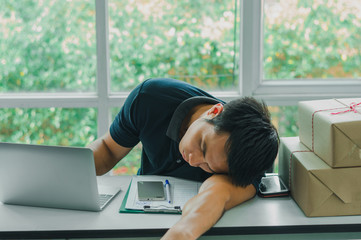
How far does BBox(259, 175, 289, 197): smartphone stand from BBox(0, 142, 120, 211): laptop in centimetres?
54

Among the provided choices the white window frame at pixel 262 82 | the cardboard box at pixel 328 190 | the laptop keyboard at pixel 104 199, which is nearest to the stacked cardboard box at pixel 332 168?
the cardboard box at pixel 328 190

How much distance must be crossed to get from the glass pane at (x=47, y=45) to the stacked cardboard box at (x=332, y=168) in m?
1.55

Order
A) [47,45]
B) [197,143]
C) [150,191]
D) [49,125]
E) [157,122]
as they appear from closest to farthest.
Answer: [197,143] < [150,191] < [157,122] < [47,45] < [49,125]

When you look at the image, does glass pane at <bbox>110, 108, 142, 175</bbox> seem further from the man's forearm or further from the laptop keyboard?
the man's forearm

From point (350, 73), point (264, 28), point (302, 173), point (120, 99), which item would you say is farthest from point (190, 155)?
point (350, 73)

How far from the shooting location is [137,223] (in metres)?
1.26

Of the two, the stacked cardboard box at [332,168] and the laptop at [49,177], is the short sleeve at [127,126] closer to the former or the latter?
the laptop at [49,177]

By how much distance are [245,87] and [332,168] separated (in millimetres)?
1308

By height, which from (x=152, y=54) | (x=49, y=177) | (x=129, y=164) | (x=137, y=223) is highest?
(x=152, y=54)

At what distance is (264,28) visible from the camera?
2.58 m

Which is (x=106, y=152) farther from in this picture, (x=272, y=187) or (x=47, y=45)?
(x=47, y=45)

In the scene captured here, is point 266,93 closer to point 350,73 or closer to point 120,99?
point 350,73

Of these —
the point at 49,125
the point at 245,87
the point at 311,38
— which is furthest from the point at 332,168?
the point at 49,125

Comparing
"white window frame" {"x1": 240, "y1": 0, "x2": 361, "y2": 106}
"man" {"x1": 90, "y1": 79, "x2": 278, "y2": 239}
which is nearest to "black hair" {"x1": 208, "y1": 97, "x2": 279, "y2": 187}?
"man" {"x1": 90, "y1": 79, "x2": 278, "y2": 239}
